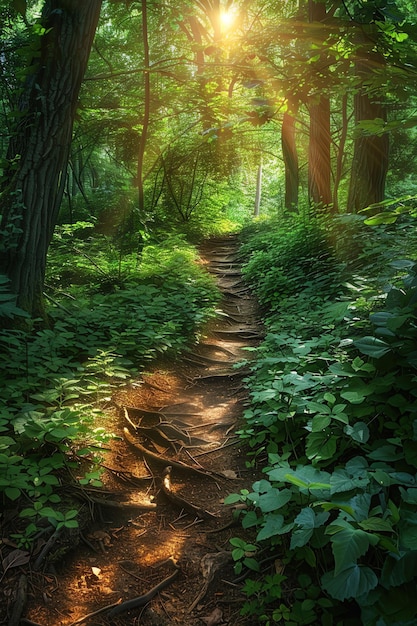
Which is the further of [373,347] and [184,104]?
[184,104]

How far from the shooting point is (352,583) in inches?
60.6

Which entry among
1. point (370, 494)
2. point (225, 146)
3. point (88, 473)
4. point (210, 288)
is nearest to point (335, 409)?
point (370, 494)

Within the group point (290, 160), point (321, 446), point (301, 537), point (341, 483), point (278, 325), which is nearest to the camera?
point (301, 537)

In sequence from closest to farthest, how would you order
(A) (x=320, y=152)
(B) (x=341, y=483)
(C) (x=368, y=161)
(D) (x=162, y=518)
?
(B) (x=341, y=483) → (D) (x=162, y=518) → (C) (x=368, y=161) → (A) (x=320, y=152)

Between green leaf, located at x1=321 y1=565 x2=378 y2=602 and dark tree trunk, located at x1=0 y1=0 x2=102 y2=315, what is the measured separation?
389cm

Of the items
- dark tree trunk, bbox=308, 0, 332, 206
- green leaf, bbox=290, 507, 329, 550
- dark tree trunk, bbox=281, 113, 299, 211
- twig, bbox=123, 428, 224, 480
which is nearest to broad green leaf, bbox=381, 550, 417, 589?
green leaf, bbox=290, 507, 329, 550

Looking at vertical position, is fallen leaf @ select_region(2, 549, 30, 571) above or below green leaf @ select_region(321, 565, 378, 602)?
below

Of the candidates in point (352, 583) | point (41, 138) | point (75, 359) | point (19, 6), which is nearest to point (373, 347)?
point (352, 583)

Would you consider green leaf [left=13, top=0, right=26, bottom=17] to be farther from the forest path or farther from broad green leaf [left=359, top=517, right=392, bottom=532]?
the forest path

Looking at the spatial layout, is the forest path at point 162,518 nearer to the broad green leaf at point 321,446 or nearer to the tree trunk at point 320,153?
the broad green leaf at point 321,446

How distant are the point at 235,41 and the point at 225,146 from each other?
8.83 meters

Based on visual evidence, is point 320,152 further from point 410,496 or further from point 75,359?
point 410,496

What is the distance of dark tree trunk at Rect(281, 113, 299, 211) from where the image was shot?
42.8 ft

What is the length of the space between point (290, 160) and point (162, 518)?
509 inches
